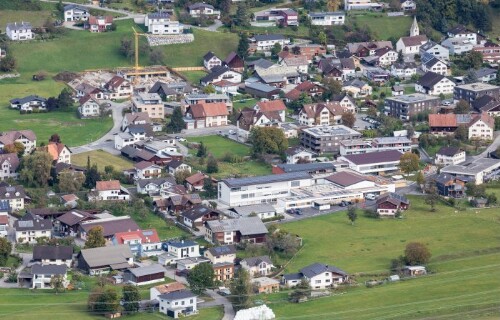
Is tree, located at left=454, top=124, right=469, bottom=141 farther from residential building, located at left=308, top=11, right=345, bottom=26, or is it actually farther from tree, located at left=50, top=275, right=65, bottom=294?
tree, located at left=50, top=275, right=65, bottom=294

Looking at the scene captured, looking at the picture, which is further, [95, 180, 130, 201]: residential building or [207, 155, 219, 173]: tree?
[207, 155, 219, 173]: tree

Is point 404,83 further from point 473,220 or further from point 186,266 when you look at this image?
point 186,266

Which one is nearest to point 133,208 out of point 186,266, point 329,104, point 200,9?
point 186,266

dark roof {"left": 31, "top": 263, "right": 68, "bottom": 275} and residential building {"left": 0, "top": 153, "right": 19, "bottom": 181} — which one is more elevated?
dark roof {"left": 31, "top": 263, "right": 68, "bottom": 275}

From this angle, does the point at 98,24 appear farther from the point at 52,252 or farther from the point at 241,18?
the point at 52,252

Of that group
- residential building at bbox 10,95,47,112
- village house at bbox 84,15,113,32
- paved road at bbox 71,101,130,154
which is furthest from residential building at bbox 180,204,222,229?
village house at bbox 84,15,113,32

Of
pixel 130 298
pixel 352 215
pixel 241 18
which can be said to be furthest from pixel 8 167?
pixel 241 18
